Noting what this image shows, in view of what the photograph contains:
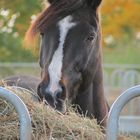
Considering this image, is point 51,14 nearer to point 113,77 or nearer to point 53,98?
point 53,98

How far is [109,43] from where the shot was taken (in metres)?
22.8

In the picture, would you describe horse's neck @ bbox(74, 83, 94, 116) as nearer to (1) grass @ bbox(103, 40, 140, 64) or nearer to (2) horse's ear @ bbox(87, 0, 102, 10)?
(2) horse's ear @ bbox(87, 0, 102, 10)

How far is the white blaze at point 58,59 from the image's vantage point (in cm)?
466

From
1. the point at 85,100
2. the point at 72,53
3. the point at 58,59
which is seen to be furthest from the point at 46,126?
the point at 85,100

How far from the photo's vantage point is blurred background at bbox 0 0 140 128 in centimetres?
970

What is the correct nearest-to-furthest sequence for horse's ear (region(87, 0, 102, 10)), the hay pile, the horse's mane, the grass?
the hay pile, the horse's mane, horse's ear (region(87, 0, 102, 10)), the grass

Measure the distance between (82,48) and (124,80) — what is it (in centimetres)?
575

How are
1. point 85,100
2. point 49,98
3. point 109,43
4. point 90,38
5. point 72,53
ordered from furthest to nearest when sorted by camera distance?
1. point 109,43
2. point 85,100
3. point 90,38
4. point 72,53
5. point 49,98

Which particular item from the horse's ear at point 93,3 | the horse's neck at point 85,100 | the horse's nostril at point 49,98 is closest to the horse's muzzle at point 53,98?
the horse's nostril at point 49,98

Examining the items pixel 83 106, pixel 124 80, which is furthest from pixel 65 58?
pixel 124 80

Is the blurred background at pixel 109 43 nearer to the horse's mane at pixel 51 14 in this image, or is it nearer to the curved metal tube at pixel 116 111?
the horse's mane at pixel 51 14

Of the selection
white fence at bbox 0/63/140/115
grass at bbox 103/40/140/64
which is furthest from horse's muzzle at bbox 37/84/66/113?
grass at bbox 103/40/140/64

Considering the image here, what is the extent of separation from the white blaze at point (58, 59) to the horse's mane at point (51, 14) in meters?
0.06

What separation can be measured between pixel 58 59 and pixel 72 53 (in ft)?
0.65
